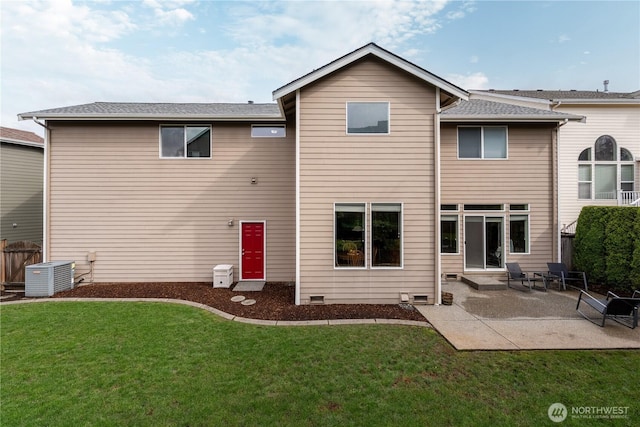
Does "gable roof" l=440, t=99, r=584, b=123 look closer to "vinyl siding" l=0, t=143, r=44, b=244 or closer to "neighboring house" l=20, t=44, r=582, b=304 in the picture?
"neighboring house" l=20, t=44, r=582, b=304

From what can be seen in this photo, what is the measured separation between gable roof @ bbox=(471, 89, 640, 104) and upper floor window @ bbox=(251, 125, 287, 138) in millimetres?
11998

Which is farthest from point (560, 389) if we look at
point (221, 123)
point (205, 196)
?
point (221, 123)

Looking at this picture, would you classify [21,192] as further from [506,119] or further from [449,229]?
[506,119]

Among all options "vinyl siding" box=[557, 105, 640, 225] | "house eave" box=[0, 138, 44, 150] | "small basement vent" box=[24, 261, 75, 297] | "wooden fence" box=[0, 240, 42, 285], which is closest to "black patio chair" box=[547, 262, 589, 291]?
"vinyl siding" box=[557, 105, 640, 225]

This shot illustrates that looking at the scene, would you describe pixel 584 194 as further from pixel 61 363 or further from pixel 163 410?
pixel 61 363

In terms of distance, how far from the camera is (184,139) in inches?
377

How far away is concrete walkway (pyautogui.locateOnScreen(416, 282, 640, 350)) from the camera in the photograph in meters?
5.00

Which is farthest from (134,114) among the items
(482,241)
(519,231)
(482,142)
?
(519,231)

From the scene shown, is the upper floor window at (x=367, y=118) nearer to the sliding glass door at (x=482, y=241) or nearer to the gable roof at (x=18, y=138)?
the sliding glass door at (x=482, y=241)

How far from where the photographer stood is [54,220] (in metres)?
9.36

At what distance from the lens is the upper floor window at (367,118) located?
7.41 metres

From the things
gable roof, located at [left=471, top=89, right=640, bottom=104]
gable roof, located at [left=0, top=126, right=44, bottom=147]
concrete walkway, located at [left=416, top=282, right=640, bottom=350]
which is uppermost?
gable roof, located at [left=471, top=89, right=640, bottom=104]

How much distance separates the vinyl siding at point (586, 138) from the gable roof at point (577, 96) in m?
0.31

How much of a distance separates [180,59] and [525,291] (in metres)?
18.7
